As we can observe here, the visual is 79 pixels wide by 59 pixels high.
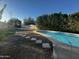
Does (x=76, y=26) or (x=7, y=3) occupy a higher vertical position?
(x=7, y=3)

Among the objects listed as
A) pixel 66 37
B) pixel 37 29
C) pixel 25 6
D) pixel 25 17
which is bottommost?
pixel 66 37

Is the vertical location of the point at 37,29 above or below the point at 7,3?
below

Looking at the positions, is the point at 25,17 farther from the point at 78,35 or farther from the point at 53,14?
the point at 78,35

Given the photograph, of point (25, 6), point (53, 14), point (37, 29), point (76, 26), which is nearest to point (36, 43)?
point (37, 29)

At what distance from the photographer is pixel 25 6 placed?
5164 millimetres

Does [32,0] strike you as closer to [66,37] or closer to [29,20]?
[29,20]

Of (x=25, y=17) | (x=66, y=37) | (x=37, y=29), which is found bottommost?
(x=66, y=37)

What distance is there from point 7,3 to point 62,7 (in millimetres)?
1915

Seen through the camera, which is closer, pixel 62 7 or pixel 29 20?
pixel 29 20

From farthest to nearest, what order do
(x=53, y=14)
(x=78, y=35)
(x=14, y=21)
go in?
(x=78, y=35)
(x=53, y=14)
(x=14, y=21)

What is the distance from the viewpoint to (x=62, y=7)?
19.4 ft

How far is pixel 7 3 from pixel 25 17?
0.66 m

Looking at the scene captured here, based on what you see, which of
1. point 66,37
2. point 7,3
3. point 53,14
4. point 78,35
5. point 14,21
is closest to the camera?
point 7,3

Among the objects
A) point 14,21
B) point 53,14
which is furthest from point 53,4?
point 14,21
